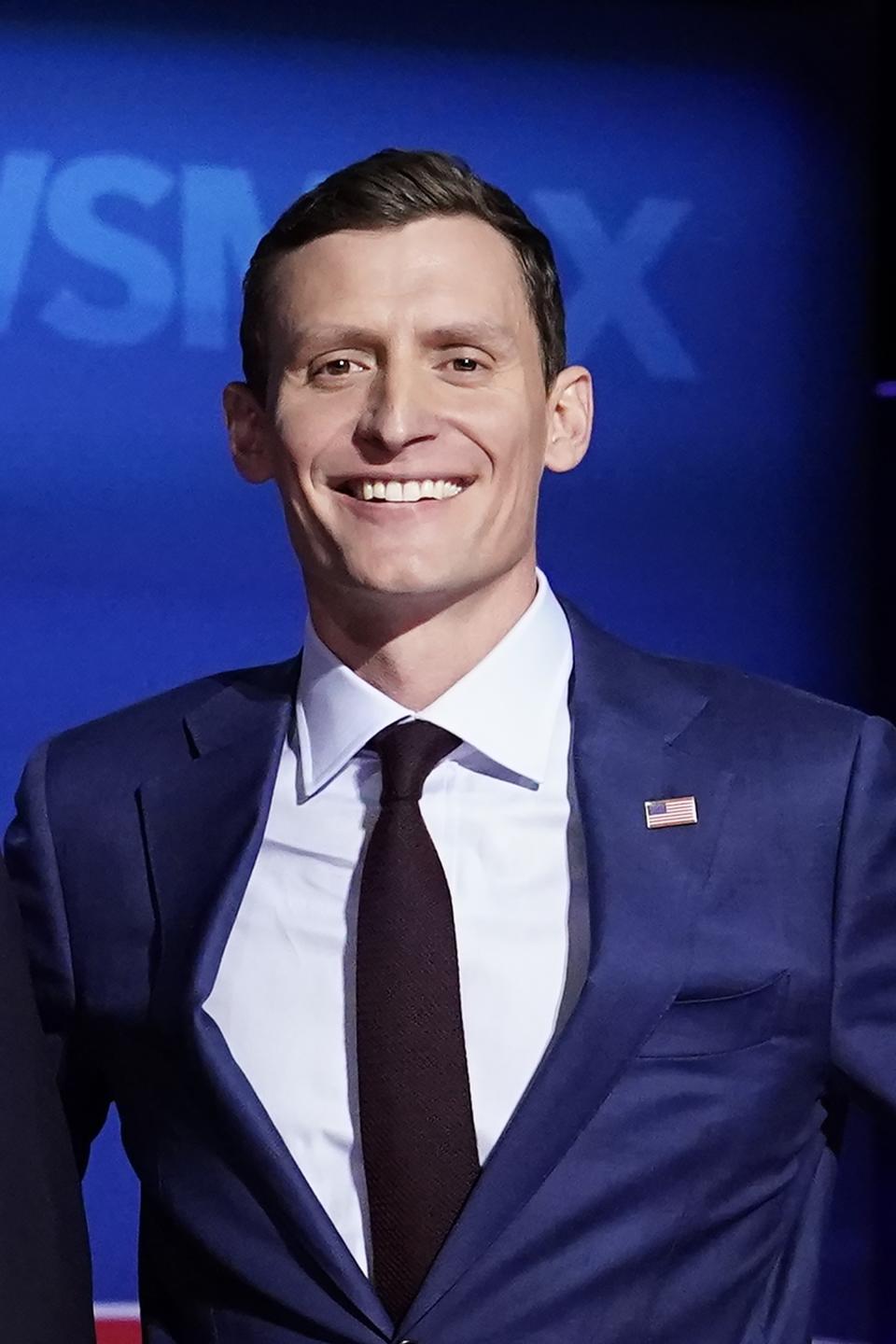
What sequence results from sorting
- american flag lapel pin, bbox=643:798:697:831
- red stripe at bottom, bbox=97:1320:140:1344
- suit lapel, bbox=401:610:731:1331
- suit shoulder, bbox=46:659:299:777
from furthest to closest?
red stripe at bottom, bbox=97:1320:140:1344 < suit shoulder, bbox=46:659:299:777 < american flag lapel pin, bbox=643:798:697:831 < suit lapel, bbox=401:610:731:1331

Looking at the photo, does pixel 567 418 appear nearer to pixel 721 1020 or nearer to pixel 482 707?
pixel 482 707

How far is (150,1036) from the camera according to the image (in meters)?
1.89

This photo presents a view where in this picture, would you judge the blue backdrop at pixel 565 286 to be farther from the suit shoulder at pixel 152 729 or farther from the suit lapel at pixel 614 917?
the suit lapel at pixel 614 917

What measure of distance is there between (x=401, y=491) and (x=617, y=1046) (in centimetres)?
51

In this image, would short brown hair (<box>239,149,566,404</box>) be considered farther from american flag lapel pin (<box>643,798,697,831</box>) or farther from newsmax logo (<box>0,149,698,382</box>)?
newsmax logo (<box>0,149,698,382</box>)

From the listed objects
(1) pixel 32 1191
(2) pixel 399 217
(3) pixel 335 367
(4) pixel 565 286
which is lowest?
(1) pixel 32 1191

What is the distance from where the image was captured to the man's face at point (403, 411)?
1.91 metres

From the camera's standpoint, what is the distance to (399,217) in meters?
1.95

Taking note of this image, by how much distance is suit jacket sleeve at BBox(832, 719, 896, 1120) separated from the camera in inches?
72.1

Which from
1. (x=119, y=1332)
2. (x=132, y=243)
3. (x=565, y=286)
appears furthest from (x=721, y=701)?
(x=119, y=1332)

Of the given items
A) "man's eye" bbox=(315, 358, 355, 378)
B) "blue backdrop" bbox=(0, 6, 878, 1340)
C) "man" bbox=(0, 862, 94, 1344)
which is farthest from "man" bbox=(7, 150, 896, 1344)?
"blue backdrop" bbox=(0, 6, 878, 1340)

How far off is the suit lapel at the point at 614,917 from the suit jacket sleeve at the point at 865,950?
11 centimetres

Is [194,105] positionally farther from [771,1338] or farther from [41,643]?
[771,1338]

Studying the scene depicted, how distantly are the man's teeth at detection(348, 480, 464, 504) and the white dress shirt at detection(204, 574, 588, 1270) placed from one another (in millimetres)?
149
